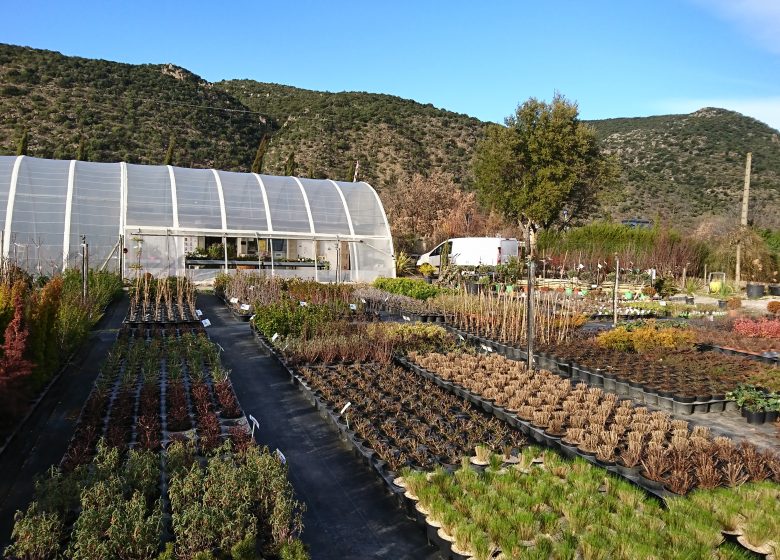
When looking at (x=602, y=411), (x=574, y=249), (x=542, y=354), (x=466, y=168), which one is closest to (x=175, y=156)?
(x=466, y=168)

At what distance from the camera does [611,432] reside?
5.27 metres

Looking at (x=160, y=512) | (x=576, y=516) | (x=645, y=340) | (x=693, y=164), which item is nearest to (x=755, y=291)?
(x=645, y=340)

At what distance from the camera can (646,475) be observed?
4562 mm

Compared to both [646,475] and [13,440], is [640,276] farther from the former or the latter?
[13,440]

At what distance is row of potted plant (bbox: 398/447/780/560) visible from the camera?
335 centimetres

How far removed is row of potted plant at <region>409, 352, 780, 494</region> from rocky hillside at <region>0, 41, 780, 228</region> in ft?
93.3

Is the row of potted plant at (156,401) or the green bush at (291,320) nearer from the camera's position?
the row of potted plant at (156,401)

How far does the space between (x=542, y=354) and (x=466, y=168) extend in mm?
44098

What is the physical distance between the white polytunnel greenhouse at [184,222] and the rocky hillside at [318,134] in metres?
15.9

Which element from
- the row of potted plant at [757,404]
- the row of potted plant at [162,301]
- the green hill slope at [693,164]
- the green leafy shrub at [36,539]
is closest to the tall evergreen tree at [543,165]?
the green hill slope at [693,164]

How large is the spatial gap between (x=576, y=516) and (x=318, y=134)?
52.6 m

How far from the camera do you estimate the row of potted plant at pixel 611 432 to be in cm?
457

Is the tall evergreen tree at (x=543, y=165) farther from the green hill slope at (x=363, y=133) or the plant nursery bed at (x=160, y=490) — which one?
the plant nursery bed at (x=160, y=490)

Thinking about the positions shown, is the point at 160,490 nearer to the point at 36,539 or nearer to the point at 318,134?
the point at 36,539
